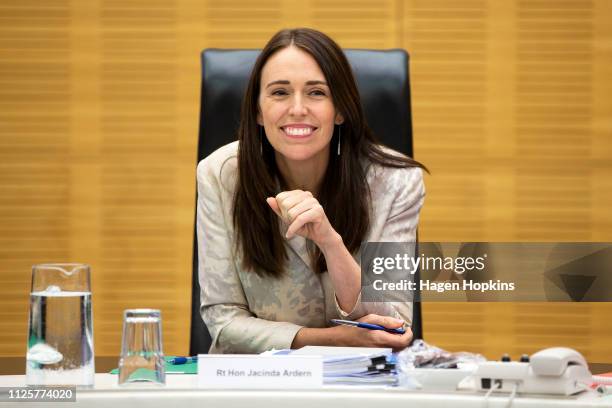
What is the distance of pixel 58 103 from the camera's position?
3.80 meters

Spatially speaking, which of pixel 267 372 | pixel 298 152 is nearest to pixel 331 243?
pixel 298 152

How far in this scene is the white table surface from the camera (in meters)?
1.19

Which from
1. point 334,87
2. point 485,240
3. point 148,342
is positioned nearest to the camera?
point 148,342

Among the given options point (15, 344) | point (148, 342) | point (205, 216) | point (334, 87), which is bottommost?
point (15, 344)

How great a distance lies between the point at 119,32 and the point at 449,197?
1.49 metres

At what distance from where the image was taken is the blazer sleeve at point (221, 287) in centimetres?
215

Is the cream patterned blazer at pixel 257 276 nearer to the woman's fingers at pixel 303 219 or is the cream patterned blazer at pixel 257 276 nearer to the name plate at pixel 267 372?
the woman's fingers at pixel 303 219

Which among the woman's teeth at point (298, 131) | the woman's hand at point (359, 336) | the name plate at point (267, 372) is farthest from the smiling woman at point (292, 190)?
the name plate at point (267, 372)

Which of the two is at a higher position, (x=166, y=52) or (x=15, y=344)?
(x=166, y=52)

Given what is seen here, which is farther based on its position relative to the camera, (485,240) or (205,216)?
(485,240)

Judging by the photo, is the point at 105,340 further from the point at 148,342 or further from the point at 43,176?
the point at 148,342

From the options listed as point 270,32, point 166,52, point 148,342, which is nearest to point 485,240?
point 270,32

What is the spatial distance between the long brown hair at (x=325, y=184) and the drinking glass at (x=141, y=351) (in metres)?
0.88

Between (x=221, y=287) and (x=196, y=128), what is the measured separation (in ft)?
5.30
